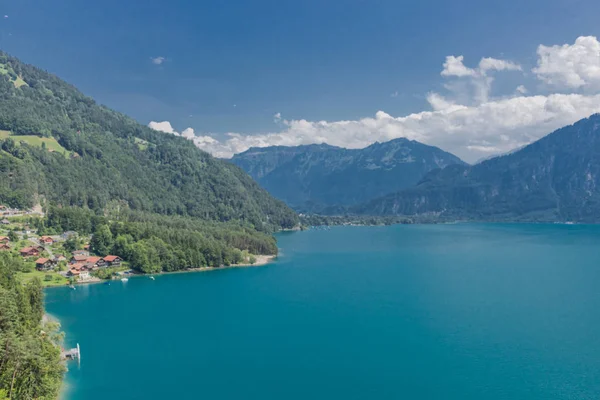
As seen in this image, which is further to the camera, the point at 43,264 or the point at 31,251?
the point at 31,251

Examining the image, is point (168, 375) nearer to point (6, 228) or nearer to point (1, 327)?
point (1, 327)

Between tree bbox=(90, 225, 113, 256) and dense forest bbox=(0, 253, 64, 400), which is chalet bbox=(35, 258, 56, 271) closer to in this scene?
tree bbox=(90, 225, 113, 256)

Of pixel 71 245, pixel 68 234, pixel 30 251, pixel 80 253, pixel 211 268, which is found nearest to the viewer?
pixel 30 251

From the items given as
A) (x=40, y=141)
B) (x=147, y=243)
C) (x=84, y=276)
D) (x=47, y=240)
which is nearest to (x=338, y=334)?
(x=84, y=276)

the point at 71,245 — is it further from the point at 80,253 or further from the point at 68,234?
the point at 68,234

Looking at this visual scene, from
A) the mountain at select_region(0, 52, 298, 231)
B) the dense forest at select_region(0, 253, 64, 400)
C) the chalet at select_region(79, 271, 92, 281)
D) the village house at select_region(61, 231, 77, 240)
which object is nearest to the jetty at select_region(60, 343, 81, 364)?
the dense forest at select_region(0, 253, 64, 400)

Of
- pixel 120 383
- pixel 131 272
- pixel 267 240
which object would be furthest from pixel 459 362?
pixel 267 240
